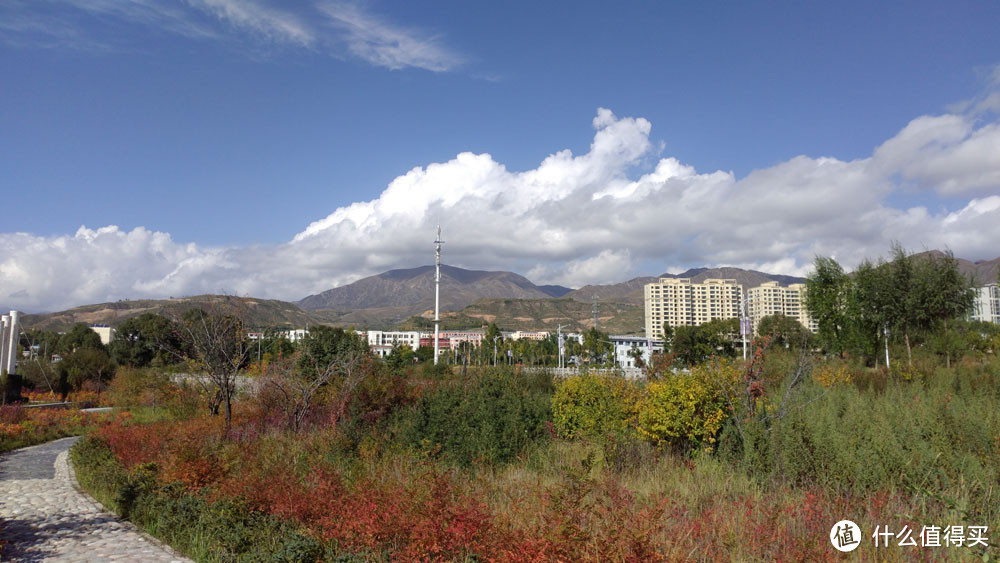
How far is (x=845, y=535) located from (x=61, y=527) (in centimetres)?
851

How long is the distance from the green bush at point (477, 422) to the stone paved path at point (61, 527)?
3472 millimetres

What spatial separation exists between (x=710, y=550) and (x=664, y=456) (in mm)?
3799

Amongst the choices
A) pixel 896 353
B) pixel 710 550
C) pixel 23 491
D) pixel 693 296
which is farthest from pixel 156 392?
pixel 693 296

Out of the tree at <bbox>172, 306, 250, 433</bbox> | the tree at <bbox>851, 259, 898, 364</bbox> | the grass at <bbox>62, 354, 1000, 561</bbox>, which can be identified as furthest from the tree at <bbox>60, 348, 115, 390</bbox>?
the tree at <bbox>851, 259, 898, 364</bbox>

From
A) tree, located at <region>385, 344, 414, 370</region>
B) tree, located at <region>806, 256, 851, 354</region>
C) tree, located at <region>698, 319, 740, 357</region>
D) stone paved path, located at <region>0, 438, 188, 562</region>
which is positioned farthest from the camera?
tree, located at <region>698, 319, 740, 357</region>

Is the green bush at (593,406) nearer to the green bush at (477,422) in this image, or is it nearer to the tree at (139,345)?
the green bush at (477,422)

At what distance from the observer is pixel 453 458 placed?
8055 mm

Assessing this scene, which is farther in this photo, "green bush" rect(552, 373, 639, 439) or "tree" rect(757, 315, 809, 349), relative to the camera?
"tree" rect(757, 315, 809, 349)

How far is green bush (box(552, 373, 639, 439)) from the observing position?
9297 millimetres

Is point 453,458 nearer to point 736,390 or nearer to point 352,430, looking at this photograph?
point 352,430

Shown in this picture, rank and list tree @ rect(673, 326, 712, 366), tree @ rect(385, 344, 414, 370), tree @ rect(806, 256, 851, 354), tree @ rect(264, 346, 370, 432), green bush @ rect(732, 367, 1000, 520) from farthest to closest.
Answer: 1. tree @ rect(673, 326, 712, 366)
2. tree @ rect(806, 256, 851, 354)
3. tree @ rect(385, 344, 414, 370)
4. tree @ rect(264, 346, 370, 432)
5. green bush @ rect(732, 367, 1000, 520)

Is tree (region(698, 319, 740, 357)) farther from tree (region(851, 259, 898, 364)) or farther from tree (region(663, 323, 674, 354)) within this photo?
tree (region(851, 259, 898, 364))

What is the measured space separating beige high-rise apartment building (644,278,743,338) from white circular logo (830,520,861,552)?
137799 millimetres

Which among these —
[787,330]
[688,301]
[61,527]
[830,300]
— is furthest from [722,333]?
[688,301]
